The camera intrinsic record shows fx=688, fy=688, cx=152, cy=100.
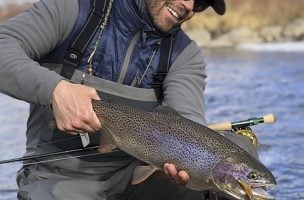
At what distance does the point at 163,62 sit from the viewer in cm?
389

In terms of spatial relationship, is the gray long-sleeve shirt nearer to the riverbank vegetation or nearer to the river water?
the river water

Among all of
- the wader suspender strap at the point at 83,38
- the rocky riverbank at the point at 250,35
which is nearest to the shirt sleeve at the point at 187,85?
the wader suspender strap at the point at 83,38

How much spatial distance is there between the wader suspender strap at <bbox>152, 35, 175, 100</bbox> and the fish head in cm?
90

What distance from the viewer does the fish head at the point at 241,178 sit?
3.07 metres

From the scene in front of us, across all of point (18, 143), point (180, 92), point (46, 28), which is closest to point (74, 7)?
point (46, 28)

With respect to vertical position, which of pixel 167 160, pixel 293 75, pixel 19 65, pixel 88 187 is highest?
pixel 19 65

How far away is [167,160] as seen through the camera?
3254 mm

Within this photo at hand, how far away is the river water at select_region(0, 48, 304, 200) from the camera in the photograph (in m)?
6.77

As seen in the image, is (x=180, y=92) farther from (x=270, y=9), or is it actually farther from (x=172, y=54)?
(x=270, y=9)

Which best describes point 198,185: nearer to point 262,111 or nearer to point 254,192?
point 254,192

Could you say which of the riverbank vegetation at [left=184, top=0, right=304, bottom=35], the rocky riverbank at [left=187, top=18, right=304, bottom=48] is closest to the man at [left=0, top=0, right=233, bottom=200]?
the rocky riverbank at [left=187, top=18, right=304, bottom=48]

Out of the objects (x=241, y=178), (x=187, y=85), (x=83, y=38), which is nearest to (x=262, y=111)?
(x=187, y=85)

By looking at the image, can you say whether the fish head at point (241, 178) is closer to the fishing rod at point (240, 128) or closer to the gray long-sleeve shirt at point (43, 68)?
the gray long-sleeve shirt at point (43, 68)

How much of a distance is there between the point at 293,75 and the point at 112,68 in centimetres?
1431
